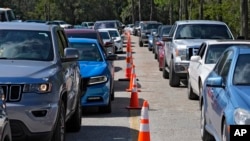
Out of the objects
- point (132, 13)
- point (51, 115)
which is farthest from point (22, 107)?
point (132, 13)

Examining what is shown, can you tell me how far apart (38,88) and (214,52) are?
24.4ft

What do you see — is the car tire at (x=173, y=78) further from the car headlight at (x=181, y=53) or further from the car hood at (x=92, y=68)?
the car hood at (x=92, y=68)

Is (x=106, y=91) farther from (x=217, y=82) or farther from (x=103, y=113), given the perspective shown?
(x=217, y=82)

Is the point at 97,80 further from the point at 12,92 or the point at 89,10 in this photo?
the point at 89,10

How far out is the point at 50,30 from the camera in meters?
10.4

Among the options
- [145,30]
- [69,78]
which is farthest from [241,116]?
[145,30]

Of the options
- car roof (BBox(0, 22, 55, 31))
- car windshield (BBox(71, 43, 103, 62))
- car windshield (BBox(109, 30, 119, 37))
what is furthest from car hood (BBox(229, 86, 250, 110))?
car windshield (BBox(109, 30, 119, 37))

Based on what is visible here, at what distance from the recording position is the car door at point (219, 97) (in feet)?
27.4

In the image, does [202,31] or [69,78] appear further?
[202,31]

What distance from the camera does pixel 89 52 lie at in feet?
49.4

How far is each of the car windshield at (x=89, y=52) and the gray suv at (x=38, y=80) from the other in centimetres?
340

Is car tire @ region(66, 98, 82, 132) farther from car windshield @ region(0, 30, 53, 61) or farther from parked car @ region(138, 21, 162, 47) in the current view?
parked car @ region(138, 21, 162, 47)

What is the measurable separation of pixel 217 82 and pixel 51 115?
2.27 metres

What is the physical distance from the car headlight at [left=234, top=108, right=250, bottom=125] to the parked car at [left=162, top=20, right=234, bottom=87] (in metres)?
11.2
